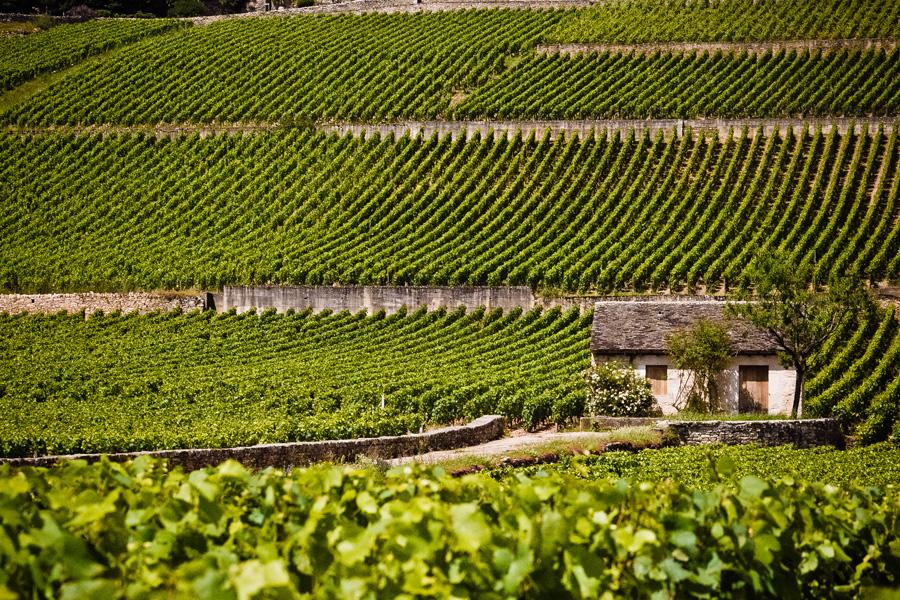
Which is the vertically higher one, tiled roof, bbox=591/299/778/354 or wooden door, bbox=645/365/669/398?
tiled roof, bbox=591/299/778/354

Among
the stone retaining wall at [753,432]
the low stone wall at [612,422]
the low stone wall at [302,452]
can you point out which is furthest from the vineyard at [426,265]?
the stone retaining wall at [753,432]

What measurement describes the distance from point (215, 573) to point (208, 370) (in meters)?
29.0

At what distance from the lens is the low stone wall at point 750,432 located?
25.7m

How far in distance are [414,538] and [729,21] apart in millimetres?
60131

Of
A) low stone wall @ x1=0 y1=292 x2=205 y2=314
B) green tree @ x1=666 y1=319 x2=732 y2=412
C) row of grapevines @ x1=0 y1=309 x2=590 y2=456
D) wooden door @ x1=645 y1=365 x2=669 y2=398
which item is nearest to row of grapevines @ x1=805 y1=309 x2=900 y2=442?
green tree @ x1=666 y1=319 x2=732 y2=412

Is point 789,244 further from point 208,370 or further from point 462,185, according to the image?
point 208,370

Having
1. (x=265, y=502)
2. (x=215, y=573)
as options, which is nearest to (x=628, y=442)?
(x=265, y=502)

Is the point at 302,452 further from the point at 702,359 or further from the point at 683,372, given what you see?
the point at 683,372

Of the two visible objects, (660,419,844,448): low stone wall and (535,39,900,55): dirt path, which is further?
(535,39,900,55): dirt path

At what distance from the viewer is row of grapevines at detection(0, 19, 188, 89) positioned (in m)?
67.1

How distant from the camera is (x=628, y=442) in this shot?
24422 millimetres

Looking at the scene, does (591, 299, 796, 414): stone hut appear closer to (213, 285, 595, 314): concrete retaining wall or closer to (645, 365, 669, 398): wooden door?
(645, 365, 669, 398): wooden door

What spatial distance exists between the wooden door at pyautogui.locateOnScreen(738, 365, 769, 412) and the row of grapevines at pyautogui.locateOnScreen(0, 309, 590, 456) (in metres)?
4.42

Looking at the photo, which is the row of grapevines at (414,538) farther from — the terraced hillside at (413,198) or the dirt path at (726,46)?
the dirt path at (726,46)
